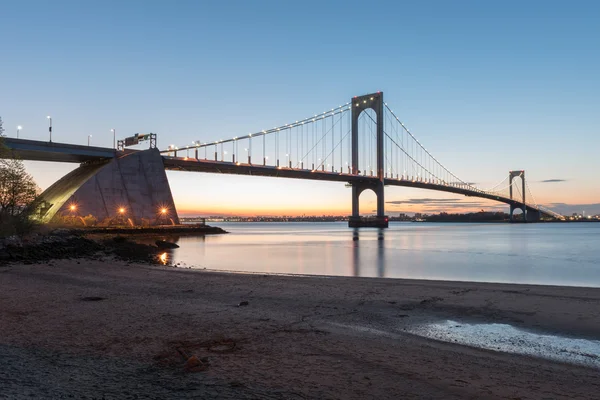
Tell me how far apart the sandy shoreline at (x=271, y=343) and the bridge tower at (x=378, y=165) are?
68972mm

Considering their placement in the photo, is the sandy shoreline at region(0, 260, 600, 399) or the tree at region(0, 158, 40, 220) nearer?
the sandy shoreline at region(0, 260, 600, 399)

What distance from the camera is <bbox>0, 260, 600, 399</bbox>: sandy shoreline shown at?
4.12 meters

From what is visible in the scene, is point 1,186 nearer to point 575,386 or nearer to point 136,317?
point 136,317

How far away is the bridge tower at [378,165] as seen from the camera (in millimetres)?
79188

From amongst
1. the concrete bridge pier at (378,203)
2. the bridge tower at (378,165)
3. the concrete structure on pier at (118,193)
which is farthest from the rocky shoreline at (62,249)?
the bridge tower at (378,165)

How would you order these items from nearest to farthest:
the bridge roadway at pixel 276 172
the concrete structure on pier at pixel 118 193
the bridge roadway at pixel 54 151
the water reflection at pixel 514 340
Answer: the water reflection at pixel 514 340 → the bridge roadway at pixel 54 151 → the concrete structure on pier at pixel 118 193 → the bridge roadway at pixel 276 172

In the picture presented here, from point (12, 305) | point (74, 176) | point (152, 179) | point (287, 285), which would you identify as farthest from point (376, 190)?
point (12, 305)

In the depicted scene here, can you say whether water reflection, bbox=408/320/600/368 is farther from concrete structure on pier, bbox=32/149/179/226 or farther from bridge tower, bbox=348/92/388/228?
bridge tower, bbox=348/92/388/228

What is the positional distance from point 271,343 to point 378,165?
251 feet

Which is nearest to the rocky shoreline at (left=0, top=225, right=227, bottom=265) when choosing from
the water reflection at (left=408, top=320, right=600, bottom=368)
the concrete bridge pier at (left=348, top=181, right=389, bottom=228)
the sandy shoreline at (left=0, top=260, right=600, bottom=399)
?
the sandy shoreline at (left=0, top=260, right=600, bottom=399)

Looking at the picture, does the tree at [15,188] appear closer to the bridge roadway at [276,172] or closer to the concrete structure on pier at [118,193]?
the concrete structure on pier at [118,193]

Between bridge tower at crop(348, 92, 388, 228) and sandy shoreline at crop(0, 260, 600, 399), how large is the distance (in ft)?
226

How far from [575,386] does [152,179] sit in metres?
48.6

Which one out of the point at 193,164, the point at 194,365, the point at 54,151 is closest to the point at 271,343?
the point at 194,365
